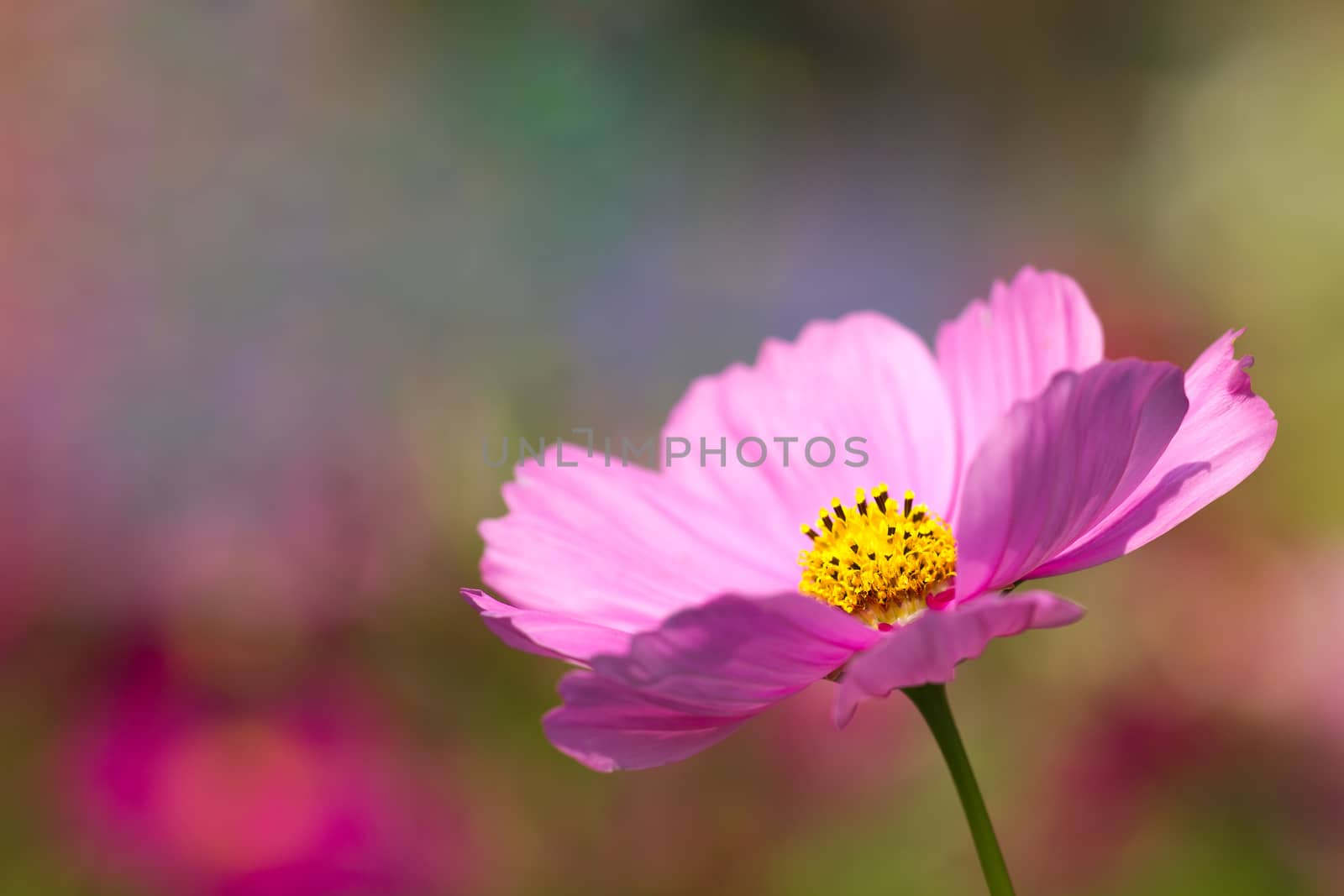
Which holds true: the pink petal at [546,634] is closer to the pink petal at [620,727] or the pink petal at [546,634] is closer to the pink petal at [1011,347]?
the pink petal at [620,727]

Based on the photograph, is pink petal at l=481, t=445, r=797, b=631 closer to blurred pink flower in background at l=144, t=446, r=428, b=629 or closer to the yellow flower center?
the yellow flower center

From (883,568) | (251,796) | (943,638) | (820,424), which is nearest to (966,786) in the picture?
(943,638)

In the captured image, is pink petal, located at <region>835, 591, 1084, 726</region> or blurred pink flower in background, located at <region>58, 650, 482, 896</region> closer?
pink petal, located at <region>835, 591, 1084, 726</region>

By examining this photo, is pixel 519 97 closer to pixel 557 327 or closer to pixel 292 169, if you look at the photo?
pixel 292 169

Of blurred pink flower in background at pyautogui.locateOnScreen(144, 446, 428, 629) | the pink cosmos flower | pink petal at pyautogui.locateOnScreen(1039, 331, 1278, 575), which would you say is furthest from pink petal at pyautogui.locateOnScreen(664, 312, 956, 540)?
blurred pink flower in background at pyautogui.locateOnScreen(144, 446, 428, 629)

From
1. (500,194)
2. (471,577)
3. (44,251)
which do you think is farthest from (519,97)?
(471,577)
